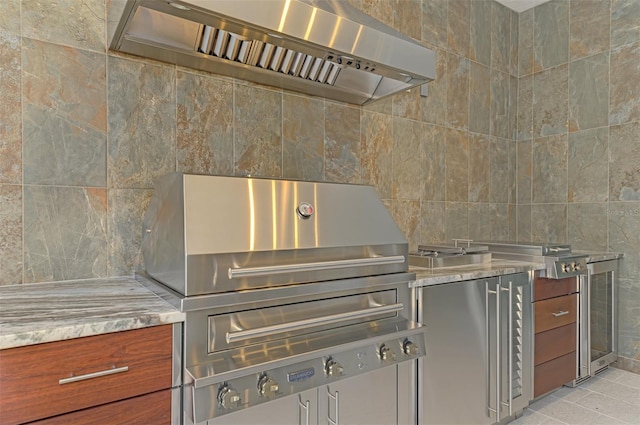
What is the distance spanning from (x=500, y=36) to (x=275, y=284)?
325 centimetres

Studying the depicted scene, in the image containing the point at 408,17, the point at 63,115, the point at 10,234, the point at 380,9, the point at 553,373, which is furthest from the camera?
the point at 408,17

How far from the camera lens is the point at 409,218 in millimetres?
Result: 2822

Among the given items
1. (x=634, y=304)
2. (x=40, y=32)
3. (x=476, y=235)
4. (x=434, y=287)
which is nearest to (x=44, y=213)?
(x=40, y=32)

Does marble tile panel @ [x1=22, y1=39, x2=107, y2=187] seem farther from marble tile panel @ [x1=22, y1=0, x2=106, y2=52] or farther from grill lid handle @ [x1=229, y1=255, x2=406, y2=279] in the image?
grill lid handle @ [x1=229, y1=255, x2=406, y2=279]

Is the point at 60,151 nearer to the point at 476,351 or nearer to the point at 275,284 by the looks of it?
the point at 275,284

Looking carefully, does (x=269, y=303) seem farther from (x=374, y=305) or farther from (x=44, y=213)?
(x=44, y=213)

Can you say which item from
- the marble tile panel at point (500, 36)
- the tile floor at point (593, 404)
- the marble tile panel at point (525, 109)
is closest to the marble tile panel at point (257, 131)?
the tile floor at point (593, 404)

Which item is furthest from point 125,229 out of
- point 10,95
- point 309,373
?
point 309,373

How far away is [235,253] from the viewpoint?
131 cm

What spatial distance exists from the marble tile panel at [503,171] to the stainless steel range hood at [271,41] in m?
1.67

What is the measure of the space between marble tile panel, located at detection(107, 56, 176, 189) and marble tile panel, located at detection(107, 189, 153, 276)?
0.04m

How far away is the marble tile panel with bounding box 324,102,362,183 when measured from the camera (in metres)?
2.42

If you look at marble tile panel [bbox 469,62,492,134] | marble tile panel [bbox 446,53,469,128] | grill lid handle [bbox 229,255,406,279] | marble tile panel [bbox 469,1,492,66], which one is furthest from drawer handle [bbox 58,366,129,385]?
marble tile panel [bbox 469,1,492,66]

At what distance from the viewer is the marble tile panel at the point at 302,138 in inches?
87.9
